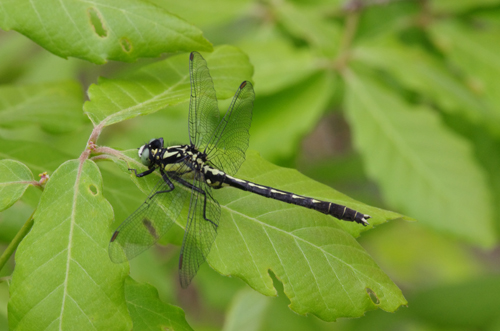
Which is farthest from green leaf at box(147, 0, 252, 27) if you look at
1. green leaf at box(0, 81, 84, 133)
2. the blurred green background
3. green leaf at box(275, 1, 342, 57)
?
green leaf at box(0, 81, 84, 133)

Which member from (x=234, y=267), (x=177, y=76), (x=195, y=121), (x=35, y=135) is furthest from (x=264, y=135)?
(x=35, y=135)

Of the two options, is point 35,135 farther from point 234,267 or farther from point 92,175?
point 234,267

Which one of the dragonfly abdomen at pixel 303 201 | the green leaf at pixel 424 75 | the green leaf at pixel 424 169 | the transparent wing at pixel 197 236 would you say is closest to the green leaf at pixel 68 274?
the transparent wing at pixel 197 236

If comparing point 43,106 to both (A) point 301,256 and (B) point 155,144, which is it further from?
(A) point 301,256

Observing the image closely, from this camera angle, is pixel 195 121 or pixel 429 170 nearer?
pixel 195 121

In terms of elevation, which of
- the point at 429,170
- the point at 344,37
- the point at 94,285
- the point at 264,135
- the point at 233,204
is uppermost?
the point at 344,37

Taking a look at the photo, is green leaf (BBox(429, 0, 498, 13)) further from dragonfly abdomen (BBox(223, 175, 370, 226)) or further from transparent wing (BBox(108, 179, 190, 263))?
transparent wing (BBox(108, 179, 190, 263))
